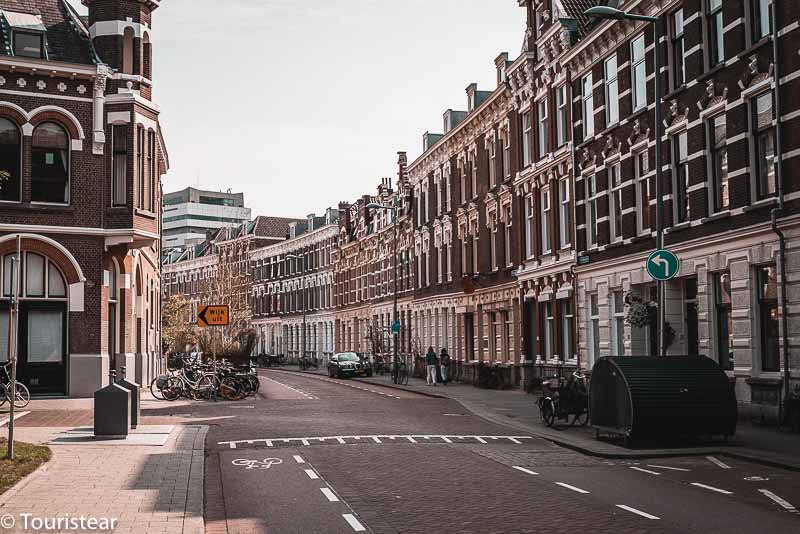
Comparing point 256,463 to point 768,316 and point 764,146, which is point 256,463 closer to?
point 768,316

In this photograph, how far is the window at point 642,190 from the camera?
27.6 meters

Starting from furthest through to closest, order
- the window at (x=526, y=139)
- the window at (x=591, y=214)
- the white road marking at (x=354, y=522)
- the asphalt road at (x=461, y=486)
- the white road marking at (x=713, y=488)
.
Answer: the window at (x=526, y=139) → the window at (x=591, y=214) → the white road marking at (x=713, y=488) → the asphalt road at (x=461, y=486) → the white road marking at (x=354, y=522)

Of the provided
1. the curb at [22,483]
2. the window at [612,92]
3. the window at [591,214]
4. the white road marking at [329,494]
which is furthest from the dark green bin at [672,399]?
the window at [591,214]

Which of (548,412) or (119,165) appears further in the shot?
(119,165)

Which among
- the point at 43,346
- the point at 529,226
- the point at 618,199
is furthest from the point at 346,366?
the point at 618,199

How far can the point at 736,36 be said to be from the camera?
72.9 ft

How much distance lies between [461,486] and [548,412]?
8802mm

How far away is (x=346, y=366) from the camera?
56.4m

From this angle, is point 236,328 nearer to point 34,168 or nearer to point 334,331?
point 334,331

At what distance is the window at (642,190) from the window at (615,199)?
1.19 metres

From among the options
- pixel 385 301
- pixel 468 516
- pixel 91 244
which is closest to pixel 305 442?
pixel 468 516

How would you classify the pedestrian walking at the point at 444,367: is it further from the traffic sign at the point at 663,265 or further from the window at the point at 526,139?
the traffic sign at the point at 663,265

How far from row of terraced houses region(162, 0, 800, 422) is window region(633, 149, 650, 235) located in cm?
6

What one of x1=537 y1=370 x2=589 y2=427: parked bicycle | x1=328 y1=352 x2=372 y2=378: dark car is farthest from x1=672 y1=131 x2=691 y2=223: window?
x1=328 y1=352 x2=372 y2=378: dark car
